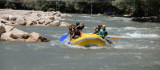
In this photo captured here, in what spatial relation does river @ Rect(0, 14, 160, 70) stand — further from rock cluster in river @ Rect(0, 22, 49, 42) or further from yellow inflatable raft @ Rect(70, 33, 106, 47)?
rock cluster in river @ Rect(0, 22, 49, 42)

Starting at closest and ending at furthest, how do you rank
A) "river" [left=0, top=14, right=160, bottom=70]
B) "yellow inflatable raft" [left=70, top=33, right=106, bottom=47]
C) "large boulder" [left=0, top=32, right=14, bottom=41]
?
"river" [left=0, top=14, right=160, bottom=70], "yellow inflatable raft" [left=70, top=33, right=106, bottom=47], "large boulder" [left=0, top=32, right=14, bottom=41]

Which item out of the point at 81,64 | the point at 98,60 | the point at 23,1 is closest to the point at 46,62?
the point at 81,64

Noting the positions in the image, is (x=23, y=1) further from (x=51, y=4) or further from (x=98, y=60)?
(x=98, y=60)

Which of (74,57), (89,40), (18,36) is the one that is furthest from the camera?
(18,36)

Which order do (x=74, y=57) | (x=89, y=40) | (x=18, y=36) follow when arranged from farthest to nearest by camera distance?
(x=18, y=36) < (x=89, y=40) < (x=74, y=57)

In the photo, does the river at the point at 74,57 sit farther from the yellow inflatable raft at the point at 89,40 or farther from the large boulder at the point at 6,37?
the large boulder at the point at 6,37

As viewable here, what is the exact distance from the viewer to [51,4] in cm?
6059

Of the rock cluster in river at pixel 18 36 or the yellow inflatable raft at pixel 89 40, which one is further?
the rock cluster in river at pixel 18 36

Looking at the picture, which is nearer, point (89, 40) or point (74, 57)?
point (74, 57)

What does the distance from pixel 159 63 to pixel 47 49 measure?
4447mm

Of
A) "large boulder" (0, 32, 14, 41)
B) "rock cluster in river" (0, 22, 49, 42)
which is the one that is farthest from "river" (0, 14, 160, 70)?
"large boulder" (0, 32, 14, 41)

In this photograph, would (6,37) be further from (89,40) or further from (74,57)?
(74,57)

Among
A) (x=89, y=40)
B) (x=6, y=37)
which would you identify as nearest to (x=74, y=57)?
(x=89, y=40)

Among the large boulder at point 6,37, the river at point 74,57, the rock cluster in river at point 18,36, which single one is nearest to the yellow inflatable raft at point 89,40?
the river at point 74,57
